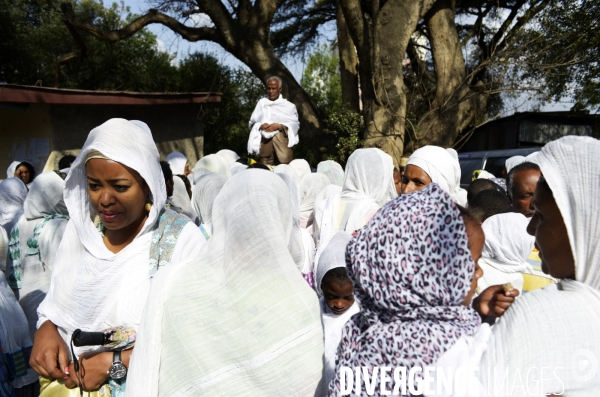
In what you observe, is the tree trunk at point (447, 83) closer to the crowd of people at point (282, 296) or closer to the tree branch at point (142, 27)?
the tree branch at point (142, 27)

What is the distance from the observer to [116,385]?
2254 millimetres

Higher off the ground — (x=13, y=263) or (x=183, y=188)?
(x=183, y=188)

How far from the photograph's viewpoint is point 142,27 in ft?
38.1

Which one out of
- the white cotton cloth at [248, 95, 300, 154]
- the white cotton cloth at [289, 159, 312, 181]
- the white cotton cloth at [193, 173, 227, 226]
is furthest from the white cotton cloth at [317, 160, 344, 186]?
the white cotton cloth at [193, 173, 227, 226]

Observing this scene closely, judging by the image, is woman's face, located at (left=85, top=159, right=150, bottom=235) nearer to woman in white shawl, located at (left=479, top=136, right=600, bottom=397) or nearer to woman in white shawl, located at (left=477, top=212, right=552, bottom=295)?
woman in white shawl, located at (left=479, top=136, right=600, bottom=397)

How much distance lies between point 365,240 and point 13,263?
357 centimetres

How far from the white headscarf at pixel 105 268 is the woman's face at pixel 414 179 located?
88.3 inches

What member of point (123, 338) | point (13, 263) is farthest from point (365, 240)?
point (13, 263)

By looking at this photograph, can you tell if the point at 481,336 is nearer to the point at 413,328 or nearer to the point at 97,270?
the point at 413,328

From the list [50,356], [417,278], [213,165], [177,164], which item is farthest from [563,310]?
[177,164]

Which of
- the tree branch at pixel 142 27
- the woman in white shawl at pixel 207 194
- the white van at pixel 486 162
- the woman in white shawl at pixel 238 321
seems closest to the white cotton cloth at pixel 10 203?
the woman in white shawl at pixel 207 194

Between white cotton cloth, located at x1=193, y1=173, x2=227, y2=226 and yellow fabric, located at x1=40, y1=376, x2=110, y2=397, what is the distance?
2.04m

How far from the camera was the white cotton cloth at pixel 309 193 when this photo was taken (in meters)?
5.70

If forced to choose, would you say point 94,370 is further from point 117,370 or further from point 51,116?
point 51,116
